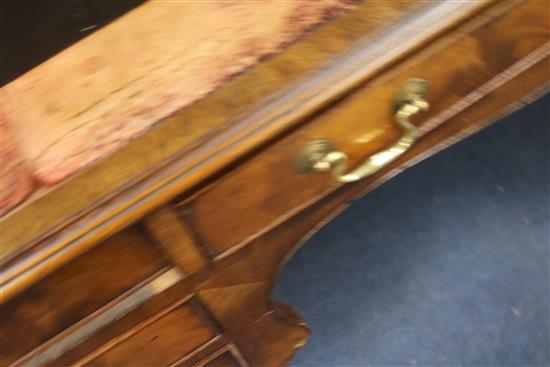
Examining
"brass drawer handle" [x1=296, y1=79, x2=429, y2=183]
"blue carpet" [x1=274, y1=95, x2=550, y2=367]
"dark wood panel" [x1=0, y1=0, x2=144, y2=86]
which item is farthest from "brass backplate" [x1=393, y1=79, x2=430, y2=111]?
"blue carpet" [x1=274, y1=95, x2=550, y2=367]

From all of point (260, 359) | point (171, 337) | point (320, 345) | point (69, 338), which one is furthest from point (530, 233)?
point (69, 338)

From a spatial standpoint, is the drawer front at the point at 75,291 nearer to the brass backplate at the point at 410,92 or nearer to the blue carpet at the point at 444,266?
the brass backplate at the point at 410,92

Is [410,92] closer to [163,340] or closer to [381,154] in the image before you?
[381,154]

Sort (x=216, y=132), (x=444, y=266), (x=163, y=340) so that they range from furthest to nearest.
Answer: (x=444, y=266), (x=163, y=340), (x=216, y=132)

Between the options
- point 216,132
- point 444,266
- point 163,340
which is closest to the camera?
point 216,132

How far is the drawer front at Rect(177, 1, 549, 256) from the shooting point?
465mm

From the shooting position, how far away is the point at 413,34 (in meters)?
0.44

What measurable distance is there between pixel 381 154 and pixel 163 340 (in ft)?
1.01

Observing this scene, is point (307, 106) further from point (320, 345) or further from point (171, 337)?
point (320, 345)

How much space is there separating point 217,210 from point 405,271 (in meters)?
0.62

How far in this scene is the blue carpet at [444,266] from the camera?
0.95 metres

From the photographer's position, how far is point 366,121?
0.49 metres

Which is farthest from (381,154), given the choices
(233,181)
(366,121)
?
(233,181)

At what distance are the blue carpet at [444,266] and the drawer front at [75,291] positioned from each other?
0.54m
